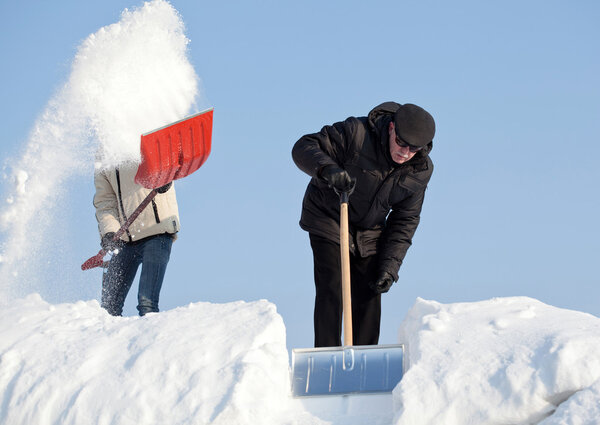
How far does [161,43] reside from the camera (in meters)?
6.37

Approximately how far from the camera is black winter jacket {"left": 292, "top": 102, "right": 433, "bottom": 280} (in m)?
4.45

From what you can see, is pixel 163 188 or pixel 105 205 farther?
pixel 105 205

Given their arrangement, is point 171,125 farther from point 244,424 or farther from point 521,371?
point 521,371

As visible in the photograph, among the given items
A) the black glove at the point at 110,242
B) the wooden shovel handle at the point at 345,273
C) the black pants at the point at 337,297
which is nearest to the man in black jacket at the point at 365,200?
the black pants at the point at 337,297

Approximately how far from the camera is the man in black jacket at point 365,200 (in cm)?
432

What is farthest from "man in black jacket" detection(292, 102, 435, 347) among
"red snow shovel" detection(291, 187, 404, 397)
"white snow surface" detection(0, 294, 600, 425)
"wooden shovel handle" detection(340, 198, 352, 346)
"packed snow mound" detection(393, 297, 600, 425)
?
"packed snow mound" detection(393, 297, 600, 425)

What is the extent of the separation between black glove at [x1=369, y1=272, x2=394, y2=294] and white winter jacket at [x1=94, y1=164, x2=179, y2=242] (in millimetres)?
1556

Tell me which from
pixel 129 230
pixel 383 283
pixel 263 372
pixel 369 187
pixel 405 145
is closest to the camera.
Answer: pixel 263 372

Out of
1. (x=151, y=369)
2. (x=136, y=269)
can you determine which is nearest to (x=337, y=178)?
(x=151, y=369)

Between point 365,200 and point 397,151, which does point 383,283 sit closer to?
point 365,200

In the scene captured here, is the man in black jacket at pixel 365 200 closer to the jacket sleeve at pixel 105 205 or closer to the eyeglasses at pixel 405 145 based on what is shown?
the eyeglasses at pixel 405 145

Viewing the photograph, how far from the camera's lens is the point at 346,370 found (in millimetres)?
3799

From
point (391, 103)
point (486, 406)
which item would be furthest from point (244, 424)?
point (391, 103)

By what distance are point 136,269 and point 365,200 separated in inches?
74.3
